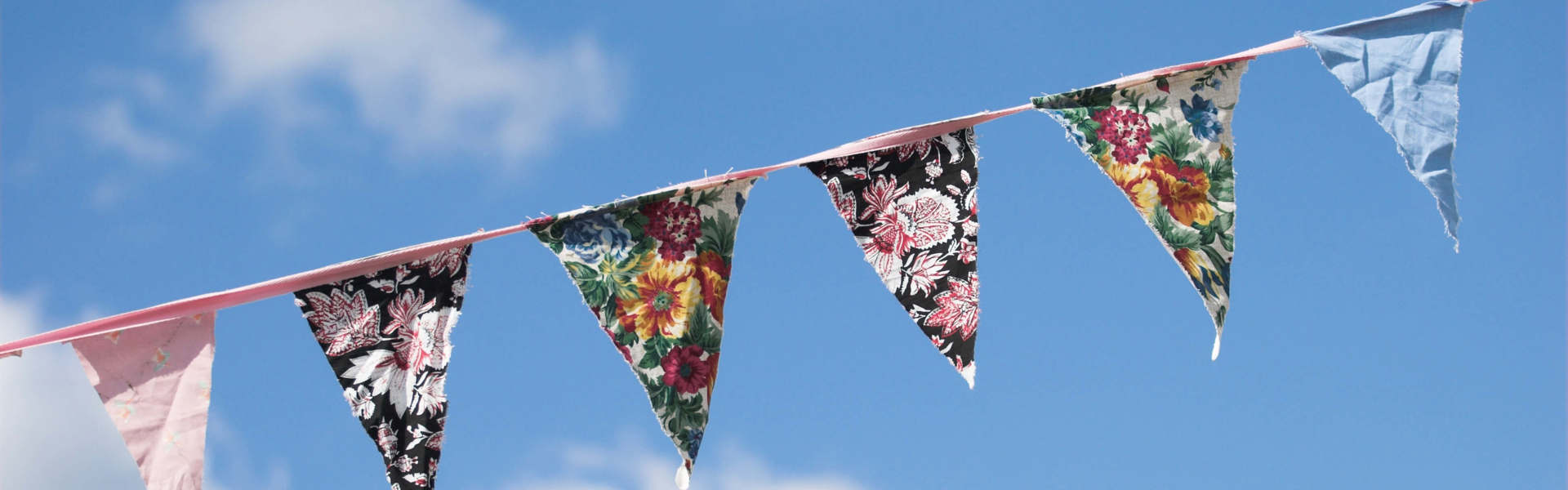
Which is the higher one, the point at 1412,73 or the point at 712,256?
the point at 712,256

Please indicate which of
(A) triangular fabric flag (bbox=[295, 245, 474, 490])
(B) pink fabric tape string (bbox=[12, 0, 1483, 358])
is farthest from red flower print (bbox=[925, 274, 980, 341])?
(A) triangular fabric flag (bbox=[295, 245, 474, 490])

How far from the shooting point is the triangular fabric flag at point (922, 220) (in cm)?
354

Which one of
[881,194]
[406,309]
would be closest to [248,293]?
[406,309]

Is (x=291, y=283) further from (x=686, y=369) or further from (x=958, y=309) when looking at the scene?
(x=958, y=309)

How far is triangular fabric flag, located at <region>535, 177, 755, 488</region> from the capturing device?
3.40 metres

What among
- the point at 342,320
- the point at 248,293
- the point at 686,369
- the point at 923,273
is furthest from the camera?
the point at 923,273

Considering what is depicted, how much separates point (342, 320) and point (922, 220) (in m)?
1.47

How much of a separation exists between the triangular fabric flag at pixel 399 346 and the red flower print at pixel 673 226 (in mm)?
453

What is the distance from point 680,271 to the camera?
137 inches

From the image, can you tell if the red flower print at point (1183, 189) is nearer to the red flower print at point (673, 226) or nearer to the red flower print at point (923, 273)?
the red flower print at point (923, 273)

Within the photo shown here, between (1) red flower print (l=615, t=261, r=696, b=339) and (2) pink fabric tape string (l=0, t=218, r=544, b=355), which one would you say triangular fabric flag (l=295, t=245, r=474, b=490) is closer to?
(2) pink fabric tape string (l=0, t=218, r=544, b=355)

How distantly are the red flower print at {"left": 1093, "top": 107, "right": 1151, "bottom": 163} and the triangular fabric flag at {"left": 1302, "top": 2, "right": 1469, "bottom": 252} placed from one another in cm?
48

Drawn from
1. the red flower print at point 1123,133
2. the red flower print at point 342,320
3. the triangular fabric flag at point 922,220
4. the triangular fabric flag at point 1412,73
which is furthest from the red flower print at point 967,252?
the red flower print at point 342,320

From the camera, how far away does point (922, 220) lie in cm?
362
